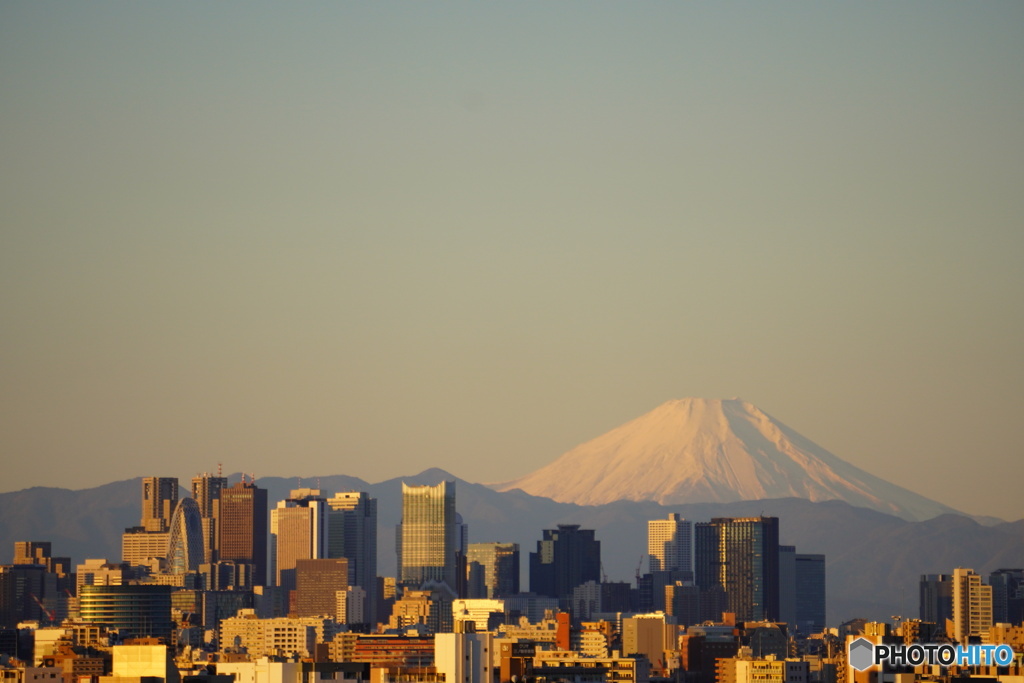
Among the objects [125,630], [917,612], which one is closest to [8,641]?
[125,630]

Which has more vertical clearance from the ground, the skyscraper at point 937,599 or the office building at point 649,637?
the skyscraper at point 937,599

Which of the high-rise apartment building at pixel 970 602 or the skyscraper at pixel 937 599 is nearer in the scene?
the high-rise apartment building at pixel 970 602

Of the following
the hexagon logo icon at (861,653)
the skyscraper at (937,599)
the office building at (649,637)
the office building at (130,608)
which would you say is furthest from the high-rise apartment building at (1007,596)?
the hexagon logo icon at (861,653)

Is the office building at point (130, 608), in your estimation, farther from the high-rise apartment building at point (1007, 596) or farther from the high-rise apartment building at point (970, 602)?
the high-rise apartment building at point (1007, 596)

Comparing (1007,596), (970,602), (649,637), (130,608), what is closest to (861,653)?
(130,608)

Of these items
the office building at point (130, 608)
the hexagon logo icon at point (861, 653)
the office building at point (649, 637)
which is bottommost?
the office building at point (649, 637)

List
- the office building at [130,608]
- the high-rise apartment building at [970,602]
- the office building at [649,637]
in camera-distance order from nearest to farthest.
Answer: the office building at [130,608]
the office building at [649,637]
the high-rise apartment building at [970,602]

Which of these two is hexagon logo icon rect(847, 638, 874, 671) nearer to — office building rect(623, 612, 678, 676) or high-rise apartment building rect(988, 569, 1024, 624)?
office building rect(623, 612, 678, 676)

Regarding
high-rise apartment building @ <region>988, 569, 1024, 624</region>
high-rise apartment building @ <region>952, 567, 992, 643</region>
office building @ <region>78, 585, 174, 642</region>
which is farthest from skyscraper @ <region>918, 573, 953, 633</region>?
office building @ <region>78, 585, 174, 642</region>

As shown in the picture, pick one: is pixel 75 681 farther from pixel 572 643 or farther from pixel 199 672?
pixel 572 643
